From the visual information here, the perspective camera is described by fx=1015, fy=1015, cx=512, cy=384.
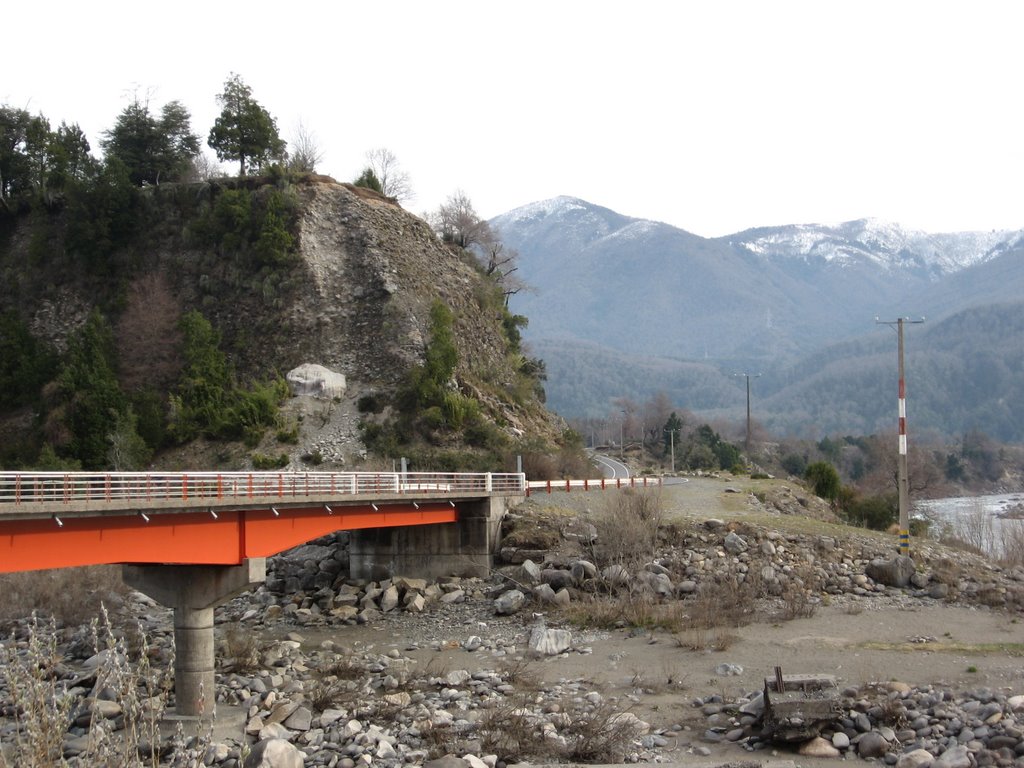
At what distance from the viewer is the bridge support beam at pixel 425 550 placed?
→ 132ft

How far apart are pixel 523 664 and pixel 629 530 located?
38.0ft

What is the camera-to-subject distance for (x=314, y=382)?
6125cm

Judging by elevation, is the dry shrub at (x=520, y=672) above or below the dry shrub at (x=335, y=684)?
below

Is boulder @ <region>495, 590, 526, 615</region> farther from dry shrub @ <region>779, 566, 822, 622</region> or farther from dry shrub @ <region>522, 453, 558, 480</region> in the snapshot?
dry shrub @ <region>522, 453, 558, 480</region>

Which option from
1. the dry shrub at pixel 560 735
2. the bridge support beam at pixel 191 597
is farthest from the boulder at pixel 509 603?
the dry shrub at pixel 560 735

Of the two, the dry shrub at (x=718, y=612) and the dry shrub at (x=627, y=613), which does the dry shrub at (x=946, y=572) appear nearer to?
the dry shrub at (x=718, y=612)

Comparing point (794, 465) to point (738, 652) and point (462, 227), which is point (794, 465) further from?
point (738, 652)

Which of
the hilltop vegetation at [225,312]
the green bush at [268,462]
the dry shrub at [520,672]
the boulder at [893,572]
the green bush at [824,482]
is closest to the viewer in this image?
the dry shrub at [520,672]

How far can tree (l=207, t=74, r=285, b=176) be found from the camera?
3027 inches

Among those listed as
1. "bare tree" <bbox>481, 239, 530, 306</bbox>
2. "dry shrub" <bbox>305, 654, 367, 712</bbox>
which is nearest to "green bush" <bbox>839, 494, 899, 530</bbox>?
"dry shrub" <bbox>305, 654, 367, 712</bbox>

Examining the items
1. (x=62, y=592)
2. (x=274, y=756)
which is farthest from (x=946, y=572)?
(x=62, y=592)

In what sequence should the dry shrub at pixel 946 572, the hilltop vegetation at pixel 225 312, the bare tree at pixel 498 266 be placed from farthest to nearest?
the bare tree at pixel 498 266, the hilltop vegetation at pixel 225 312, the dry shrub at pixel 946 572

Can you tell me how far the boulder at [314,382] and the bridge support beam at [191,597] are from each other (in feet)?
118

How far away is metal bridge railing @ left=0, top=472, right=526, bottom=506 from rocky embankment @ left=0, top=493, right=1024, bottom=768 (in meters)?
3.29
